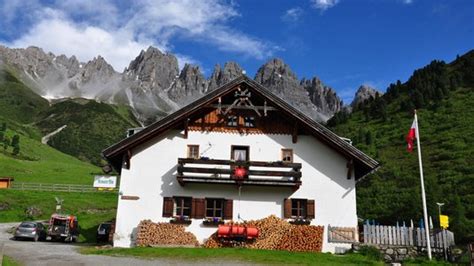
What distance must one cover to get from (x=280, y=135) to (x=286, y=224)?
5289mm

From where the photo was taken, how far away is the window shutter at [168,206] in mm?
25859

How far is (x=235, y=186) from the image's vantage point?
26484 millimetres

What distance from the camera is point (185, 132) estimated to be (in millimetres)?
27531

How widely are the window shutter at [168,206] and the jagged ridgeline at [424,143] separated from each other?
81.5 ft

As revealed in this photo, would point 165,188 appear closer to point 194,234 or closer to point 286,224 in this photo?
point 194,234

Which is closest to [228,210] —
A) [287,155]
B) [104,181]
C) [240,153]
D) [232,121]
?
[240,153]

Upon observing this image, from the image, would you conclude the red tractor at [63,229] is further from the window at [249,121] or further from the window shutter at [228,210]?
the window at [249,121]

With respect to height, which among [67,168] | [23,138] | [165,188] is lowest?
[165,188]

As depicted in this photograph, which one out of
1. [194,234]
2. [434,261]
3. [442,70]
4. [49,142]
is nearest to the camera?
[434,261]

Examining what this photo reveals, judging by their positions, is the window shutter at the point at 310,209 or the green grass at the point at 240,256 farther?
the window shutter at the point at 310,209

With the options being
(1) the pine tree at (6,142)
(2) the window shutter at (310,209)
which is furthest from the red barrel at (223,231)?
(1) the pine tree at (6,142)

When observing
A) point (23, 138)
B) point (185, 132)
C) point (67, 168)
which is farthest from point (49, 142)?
point (185, 132)

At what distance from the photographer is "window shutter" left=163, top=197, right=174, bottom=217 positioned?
2586 cm

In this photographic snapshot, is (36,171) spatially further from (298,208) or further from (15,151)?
(298,208)
